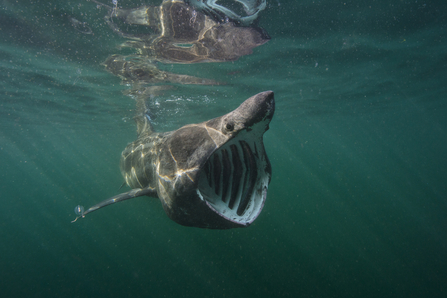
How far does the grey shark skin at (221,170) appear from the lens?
218 centimetres

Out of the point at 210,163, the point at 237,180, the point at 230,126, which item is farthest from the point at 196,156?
the point at 237,180

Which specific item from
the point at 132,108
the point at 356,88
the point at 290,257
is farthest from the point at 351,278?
the point at 132,108

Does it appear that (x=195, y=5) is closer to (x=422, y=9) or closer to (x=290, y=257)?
(x=422, y=9)

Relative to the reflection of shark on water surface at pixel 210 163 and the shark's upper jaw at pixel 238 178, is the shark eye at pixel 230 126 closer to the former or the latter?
the reflection of shark on water surface at pixel 210 163

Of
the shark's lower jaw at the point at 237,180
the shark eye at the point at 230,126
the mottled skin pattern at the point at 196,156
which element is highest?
the shark eye at the point at 230,126

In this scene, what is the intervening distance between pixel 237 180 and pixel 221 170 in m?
0.31

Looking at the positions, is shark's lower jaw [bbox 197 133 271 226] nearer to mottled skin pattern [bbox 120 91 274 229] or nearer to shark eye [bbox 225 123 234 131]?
mottled skin pattern [bbox 120 91 274 229]

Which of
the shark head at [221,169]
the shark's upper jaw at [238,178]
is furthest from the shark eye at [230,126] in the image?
the shark's upper jaw at [238,178]

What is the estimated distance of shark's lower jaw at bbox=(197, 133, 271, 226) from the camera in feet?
8.20

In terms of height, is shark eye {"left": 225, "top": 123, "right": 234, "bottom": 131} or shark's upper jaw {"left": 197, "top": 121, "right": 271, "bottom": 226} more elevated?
shark eye {"left": 225, "top": 123, "right": 234, "bottom": 131}

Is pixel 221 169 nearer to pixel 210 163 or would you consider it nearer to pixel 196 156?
pixel 210 163

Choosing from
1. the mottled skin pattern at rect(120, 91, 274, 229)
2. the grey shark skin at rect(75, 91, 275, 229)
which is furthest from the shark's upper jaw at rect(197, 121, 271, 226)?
the mottled skin pattern at rect(120, 91, 274, 229)

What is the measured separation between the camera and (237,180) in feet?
9.64

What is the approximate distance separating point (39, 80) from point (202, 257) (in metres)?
17.5
